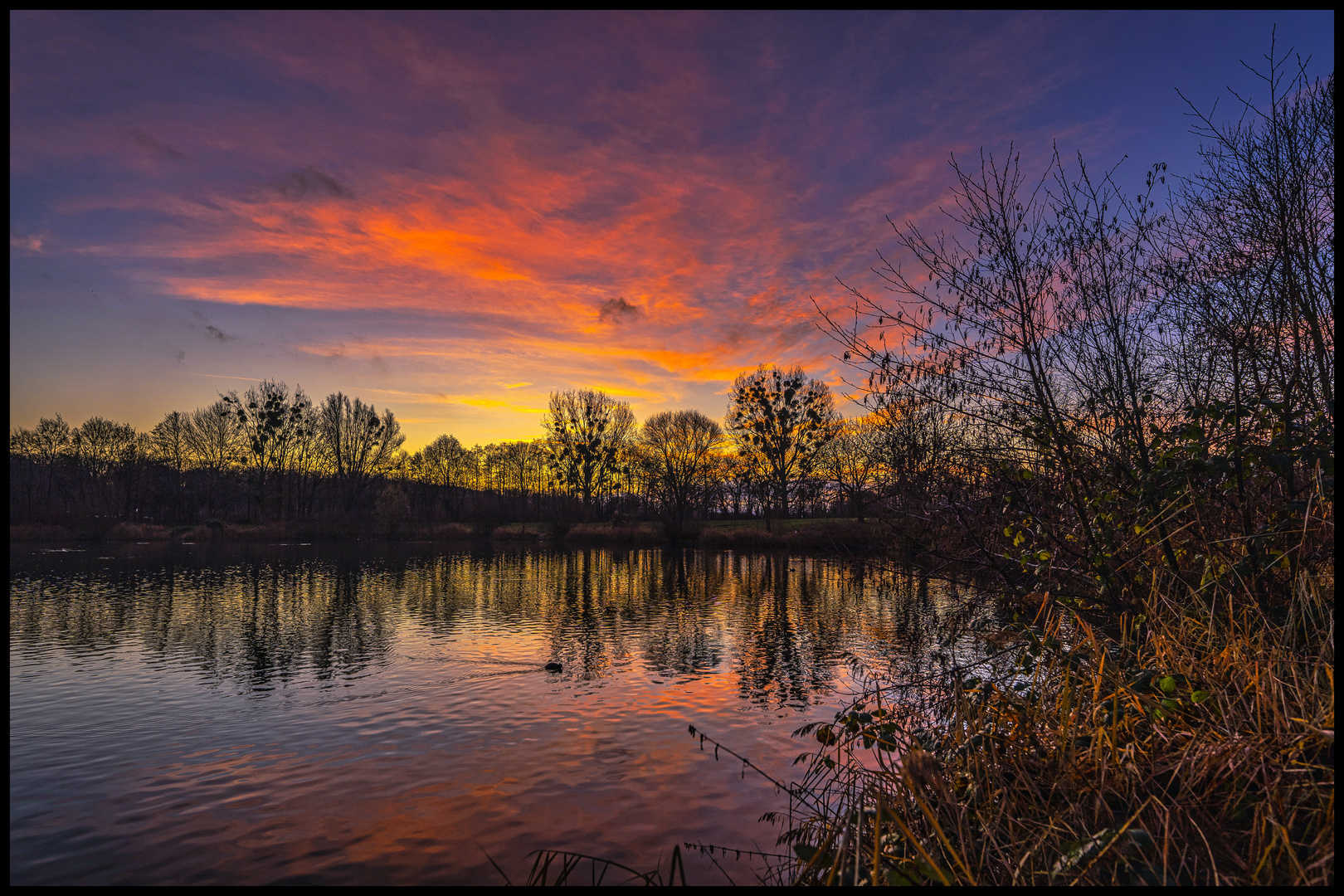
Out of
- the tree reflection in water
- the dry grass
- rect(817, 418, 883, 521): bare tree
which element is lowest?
the tree reflection in water

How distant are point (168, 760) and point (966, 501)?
36.7 feet

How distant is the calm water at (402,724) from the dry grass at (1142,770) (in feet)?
8.00

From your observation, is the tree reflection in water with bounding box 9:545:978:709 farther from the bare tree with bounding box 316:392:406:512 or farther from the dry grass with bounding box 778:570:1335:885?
the bare tree with bounding box 316:392:406:512

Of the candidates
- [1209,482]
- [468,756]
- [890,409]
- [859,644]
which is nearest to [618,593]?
[859,644]

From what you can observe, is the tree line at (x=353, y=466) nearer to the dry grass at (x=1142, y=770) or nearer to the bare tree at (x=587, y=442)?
the bare tree at (x=587, y=442)

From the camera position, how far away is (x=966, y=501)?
8312mm

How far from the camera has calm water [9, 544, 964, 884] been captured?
7.47m

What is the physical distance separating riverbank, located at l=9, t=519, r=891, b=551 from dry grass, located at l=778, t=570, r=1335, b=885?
37.0m

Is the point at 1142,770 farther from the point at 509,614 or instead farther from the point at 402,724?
the point at 509,614

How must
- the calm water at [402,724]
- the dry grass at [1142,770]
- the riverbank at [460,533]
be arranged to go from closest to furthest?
the dry grass at [1142,770] → the calm water at [402,724] → the riverbank at [460,533]

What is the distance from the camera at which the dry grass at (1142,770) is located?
408cm

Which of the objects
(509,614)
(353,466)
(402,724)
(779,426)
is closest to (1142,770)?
(402,724)

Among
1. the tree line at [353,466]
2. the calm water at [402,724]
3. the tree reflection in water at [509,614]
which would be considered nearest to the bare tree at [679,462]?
the tree line at [353,466]

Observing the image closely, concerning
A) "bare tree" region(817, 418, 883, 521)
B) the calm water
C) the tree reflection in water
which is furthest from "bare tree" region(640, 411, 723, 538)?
"bare tree" region(817, 418, 883, 521)
